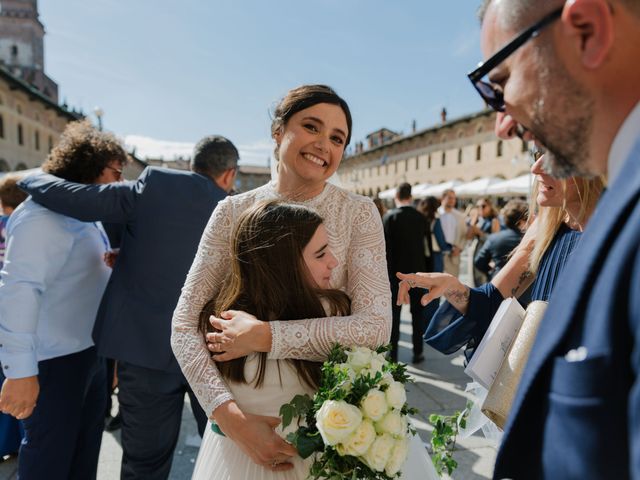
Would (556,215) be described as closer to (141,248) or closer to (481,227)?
(141,248)

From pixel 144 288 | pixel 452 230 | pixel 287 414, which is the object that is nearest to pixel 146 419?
pixel 144 288

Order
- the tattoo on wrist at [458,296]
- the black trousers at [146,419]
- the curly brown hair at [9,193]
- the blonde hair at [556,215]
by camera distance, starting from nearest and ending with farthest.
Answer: the blonde hair at [556,215]
the tattoo on wrist at [458,296]
the black trousers at [146,419]
the curly brown hair at [9,193]

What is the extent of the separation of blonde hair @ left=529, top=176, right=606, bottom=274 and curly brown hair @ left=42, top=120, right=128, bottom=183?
88.5 inches

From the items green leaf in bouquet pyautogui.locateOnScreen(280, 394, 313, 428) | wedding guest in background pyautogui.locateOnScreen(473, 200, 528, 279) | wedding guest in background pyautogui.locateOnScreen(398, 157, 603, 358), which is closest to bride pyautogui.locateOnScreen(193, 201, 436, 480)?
green leaf in bouquet pyautogui.locateOnScreen(280, 394, 313, 428)

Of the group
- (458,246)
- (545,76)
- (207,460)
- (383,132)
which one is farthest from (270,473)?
(383,132)

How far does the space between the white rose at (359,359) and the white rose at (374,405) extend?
0.26 ft

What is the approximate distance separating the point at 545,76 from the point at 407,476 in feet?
4.29

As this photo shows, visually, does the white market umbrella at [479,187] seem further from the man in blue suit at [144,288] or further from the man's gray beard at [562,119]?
the man's gray beard at [562,119]

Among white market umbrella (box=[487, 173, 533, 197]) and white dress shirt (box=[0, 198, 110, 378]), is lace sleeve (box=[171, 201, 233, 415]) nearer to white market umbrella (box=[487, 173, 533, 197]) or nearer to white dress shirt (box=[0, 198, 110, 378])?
white dress shirt (box=[0, 198, 110, 378])

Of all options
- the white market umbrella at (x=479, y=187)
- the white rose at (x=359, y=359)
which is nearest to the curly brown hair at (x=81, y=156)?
the white rose at (x=359, y=359)

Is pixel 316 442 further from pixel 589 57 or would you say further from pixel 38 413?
pixel 38 413

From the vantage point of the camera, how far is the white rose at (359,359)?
1.14 meters

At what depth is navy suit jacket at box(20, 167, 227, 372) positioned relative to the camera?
203cm

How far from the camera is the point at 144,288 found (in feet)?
6.93
